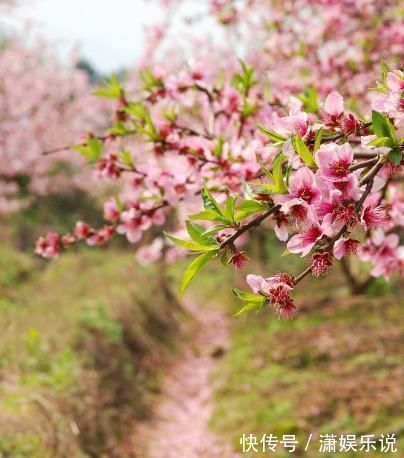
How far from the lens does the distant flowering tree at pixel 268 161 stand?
1.39 metres

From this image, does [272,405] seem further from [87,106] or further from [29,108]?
[87,106]

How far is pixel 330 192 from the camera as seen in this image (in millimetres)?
1354

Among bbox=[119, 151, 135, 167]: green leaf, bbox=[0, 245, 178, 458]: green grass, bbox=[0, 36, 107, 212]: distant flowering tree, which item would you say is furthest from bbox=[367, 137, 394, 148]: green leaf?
bbox=[0, 36, 107, 212]: distant flowering tree

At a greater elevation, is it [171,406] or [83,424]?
[171,406]

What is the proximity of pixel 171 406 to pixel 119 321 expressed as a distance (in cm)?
136

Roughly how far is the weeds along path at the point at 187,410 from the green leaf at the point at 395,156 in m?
4.40

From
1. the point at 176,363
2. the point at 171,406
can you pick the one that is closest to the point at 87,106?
the point at 176,363

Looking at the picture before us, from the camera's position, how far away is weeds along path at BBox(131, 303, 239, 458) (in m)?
5.48

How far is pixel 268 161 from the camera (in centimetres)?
242

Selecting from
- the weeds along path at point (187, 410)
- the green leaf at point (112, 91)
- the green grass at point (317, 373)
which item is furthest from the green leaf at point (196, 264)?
the weeds along path at point (187, 410)

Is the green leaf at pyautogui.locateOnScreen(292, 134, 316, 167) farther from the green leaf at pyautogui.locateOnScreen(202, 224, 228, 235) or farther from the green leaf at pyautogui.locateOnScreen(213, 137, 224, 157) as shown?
the green leaf at pyautogui.locateOnScreen(213, 137, 224, 157)

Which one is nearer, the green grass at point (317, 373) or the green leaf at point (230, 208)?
the green leaf at point (230, 208)

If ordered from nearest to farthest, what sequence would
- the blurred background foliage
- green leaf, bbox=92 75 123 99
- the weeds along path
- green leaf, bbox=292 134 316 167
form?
A: green leaf, bbox=292 134 316 167 → green leaf, bbox=92 75 123 99 → the blurred background foliage → the weeds along path

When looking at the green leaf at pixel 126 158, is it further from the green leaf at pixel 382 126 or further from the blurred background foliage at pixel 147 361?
the blurred background foliage at pixel 147 361
